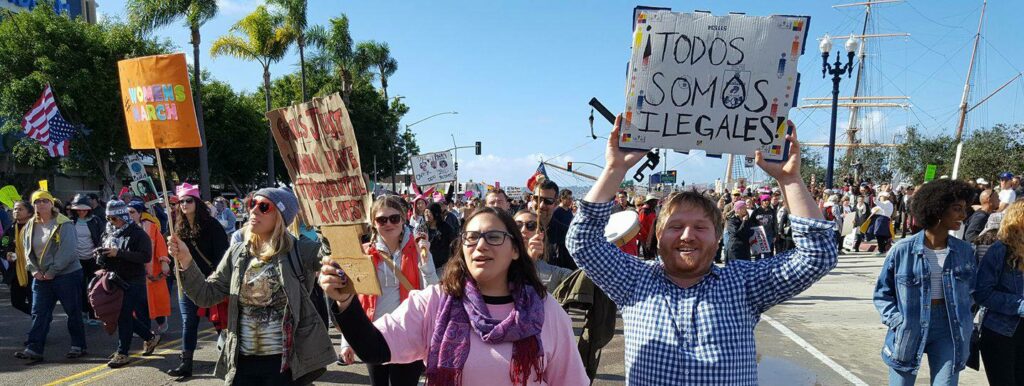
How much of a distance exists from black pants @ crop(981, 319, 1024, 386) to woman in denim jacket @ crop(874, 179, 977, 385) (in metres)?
0.19

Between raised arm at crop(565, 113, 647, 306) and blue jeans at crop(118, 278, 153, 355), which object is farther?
blue jeans at crop(118, 278, 153, 355)

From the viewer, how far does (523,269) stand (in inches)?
100

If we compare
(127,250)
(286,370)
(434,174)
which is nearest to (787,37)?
(286,370)

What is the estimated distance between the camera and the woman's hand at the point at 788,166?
2529 millimetres

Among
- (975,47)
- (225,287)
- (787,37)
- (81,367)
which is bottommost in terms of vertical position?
(81,367)

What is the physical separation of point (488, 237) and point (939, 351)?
3.29 meters

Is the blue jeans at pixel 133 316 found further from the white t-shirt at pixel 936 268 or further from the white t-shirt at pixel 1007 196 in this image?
the white t-shirt at pixel 1007 196

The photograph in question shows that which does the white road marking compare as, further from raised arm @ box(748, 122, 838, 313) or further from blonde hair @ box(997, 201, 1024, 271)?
raised arm @ box(748, 122, 838, 313)

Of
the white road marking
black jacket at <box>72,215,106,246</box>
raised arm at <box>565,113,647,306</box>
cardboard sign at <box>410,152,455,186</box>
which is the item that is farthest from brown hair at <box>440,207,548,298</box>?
cardboard sign at <box>410,152,455,186</box>

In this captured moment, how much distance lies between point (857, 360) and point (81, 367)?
8.16 metres

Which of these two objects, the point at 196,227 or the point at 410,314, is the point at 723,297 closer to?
the point at 410,314

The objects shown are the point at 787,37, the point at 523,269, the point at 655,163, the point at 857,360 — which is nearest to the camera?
the point at 523,269

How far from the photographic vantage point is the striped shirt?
7.48 feet

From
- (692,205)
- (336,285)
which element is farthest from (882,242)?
(336,285)
